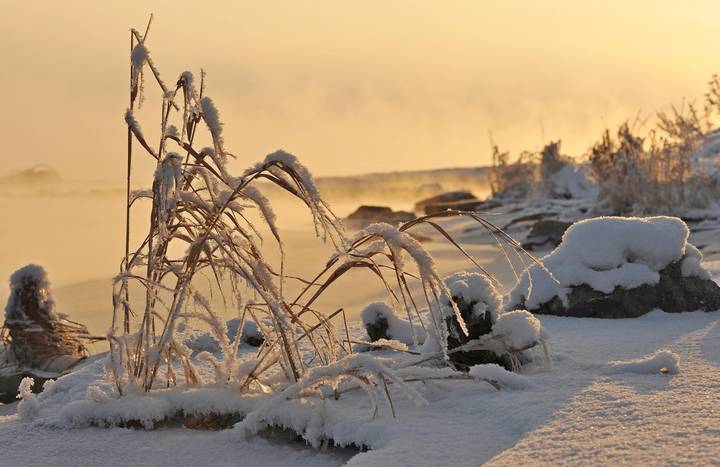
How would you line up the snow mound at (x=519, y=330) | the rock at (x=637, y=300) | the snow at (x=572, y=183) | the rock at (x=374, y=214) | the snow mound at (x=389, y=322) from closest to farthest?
the snow mound at (x=519, y=330) → the snow mound at (x=389, y=322) → the rock at (x=637, y=300) → the rock at (x=374, y=214) → the snow at (x=572, y=183)

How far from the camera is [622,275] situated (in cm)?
387

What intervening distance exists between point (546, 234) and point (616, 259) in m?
4.48

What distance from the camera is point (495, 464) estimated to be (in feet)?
5.98

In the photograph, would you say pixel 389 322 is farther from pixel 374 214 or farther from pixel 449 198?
pixel 449 198

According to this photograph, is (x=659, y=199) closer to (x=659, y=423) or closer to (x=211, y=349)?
(x=211, y=349)

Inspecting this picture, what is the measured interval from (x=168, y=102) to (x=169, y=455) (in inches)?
34.4

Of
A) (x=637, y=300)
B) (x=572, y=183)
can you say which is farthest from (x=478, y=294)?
(x=572, y=183)

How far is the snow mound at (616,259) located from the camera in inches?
152

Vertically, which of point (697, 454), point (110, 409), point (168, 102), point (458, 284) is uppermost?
point (168, 102)

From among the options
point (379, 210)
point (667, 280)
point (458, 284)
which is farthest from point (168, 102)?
point (379, 210)

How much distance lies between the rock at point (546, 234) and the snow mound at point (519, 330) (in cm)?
537

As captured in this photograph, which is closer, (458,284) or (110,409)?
(110,409)

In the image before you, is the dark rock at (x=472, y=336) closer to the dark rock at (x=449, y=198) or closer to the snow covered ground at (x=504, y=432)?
the snow covered ground at (x=504, y=432)

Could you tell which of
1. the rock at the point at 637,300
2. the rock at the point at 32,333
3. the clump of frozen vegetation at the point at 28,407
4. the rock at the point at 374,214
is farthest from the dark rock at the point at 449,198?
the clump of frozen vegetation at the point at 28,407
